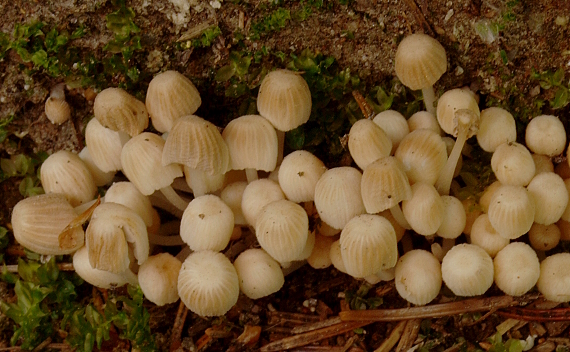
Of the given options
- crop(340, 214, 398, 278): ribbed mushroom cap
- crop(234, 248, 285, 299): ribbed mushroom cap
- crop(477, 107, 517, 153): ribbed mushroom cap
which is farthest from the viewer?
crop(477, 107, 517, 153): ribbed mushroom cap

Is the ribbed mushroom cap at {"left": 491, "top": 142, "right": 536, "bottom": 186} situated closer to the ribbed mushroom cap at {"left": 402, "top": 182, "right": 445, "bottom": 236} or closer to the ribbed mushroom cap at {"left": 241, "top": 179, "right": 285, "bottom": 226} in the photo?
the ribbed mushroom cap at {"left": 402, "top": 182, "right": 445, "bottom": 236}

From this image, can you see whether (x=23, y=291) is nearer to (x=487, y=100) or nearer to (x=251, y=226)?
(x=251, y=226)

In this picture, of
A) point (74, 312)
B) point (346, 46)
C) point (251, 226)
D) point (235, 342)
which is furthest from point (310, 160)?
point (74, 312)

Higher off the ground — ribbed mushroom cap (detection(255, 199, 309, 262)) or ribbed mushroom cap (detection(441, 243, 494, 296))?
ribbed mushroom cap (detection(255, 199, 309, 262))

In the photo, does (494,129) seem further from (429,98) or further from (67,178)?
(67,178)

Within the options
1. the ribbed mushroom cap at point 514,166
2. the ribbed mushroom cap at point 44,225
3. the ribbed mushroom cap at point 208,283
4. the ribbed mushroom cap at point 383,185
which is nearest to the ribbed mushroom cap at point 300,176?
the ribbed mushroom cap at point 383,185

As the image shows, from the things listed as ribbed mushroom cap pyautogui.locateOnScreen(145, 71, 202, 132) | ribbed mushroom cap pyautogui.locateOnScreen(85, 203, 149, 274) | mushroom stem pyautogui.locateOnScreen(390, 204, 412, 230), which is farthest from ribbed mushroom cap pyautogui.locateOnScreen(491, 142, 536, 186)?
ribbed mushroom cap pyautogui.locateOnScreen(85, 203, 149, 274)

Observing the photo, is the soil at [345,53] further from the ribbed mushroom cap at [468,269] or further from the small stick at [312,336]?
the ribbed mushroom cap at [468,269]
